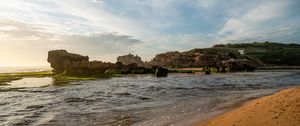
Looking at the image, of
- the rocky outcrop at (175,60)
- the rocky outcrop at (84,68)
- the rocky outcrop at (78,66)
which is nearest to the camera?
the rocky outcrop at (84,68)

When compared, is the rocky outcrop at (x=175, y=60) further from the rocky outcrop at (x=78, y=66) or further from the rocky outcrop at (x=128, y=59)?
the rocky outcrop at (x=78, y=66)

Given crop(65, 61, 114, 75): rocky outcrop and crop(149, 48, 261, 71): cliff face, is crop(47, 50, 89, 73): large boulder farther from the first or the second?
crop(149, 48, 261, 71): cliff face

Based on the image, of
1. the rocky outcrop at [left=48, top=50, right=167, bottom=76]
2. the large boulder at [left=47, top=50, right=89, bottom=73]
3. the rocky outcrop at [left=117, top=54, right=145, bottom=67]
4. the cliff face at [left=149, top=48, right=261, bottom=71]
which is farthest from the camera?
the rocky outcrop at [left=117, top=54, right=145, bottom=67]

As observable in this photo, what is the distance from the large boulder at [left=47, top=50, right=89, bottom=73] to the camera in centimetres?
8875

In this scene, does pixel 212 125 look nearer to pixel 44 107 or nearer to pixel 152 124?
pixel 152 124

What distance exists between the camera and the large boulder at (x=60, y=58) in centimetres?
8875

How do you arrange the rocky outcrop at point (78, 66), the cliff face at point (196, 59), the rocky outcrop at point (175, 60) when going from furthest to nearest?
the rocky outcrop at point (175, 60)
the cliff face at point (196, 59)
the rocky outcrop at point (78, 66)

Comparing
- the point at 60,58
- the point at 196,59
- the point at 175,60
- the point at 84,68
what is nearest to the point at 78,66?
the point at 84,68

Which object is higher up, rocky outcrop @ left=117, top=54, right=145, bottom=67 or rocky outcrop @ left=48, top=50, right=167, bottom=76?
rocky outcrop @ left=117, top=54, right=145, bottom=67

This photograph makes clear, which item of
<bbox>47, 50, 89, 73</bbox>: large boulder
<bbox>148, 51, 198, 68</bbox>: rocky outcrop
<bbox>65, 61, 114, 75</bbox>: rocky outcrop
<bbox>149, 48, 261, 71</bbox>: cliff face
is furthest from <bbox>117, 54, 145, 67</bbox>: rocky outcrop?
<bbox>47, 50, 89, 73</bbox>: large boulder

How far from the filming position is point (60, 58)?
89.8 m

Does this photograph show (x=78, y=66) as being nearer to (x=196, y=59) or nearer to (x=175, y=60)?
(x=196, y=59)

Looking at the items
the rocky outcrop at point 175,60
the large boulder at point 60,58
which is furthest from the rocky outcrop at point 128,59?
the large boulder at point 60,58

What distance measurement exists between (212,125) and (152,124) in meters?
3.30
